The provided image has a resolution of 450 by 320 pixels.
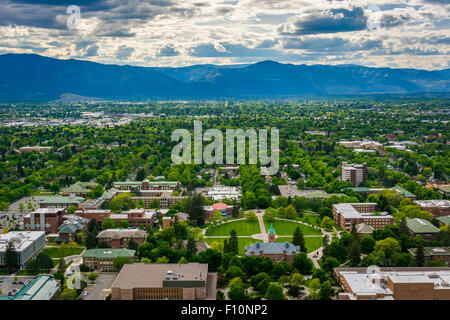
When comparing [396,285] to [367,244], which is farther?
[367,244]

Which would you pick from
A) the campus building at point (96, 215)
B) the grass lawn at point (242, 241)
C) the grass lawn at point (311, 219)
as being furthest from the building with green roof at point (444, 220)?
the campus building at point (96, 215)

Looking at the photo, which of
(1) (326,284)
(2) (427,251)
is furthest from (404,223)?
(1) (326,284)

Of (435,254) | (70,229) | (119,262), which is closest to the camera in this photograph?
(119,262)

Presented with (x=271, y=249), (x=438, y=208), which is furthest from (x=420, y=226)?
(x=271, y=249)

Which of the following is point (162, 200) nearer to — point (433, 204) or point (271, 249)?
point (271, 249)

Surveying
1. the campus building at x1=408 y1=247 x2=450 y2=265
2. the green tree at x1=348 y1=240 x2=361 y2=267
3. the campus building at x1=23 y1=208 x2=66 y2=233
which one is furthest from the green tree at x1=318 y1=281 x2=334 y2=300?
the campus building at x1=23 y1=208 x2=66 y2=233
